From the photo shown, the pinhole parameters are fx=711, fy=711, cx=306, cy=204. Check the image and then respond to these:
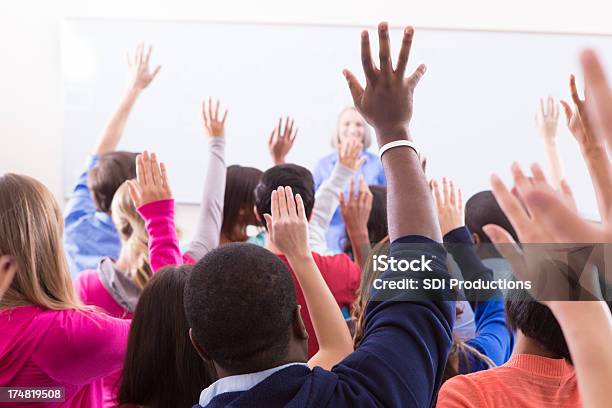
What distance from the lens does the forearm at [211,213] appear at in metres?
1.79

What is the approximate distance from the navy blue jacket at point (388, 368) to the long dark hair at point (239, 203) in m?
1.23

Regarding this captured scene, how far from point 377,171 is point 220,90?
4.15 feet

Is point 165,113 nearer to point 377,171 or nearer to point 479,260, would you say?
point 377,171

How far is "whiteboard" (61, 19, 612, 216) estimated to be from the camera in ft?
14.5

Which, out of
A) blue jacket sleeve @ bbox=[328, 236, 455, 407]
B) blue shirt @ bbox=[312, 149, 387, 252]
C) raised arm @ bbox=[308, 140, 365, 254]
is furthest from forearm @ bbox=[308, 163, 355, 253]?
blue shirt @ bbox=[312, 149, 387, 252]

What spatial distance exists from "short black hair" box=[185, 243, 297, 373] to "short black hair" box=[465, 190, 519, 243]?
107 centimetres

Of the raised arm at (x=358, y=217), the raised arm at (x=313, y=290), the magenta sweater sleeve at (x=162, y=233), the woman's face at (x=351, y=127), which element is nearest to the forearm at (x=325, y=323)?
the raised arm at (x=313, y=290)

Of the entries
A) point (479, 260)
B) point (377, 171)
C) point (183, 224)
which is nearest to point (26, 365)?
point (479, 260)

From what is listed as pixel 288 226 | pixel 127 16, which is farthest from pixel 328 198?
pixel 127 16

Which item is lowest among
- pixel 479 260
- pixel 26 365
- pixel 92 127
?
pixel 26 365

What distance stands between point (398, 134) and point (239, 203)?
1.22 m

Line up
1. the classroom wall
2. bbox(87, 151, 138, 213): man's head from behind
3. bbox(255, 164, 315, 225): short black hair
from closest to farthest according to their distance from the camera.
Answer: bbox(255, 164, 315, 225): short black hair < bbox(87, 151, 138, 213): man's head from behind < the classroom wall

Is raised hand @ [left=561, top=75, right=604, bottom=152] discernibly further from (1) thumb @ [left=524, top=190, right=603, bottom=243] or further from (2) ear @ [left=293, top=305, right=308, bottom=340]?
(2) ear @ [left=293, top=305, right=308, bottom=340]

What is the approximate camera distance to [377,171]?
401cm
